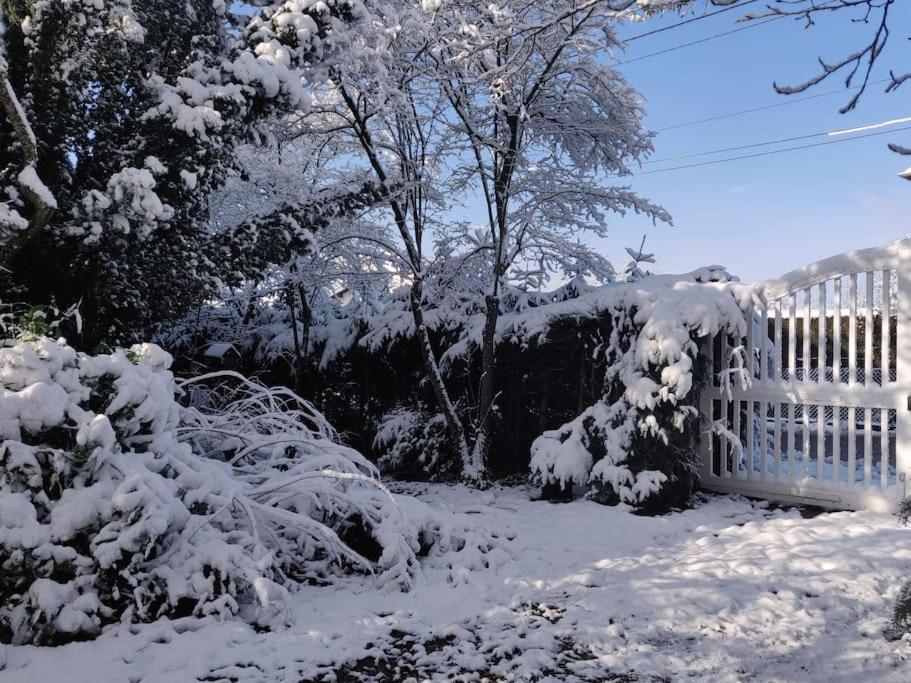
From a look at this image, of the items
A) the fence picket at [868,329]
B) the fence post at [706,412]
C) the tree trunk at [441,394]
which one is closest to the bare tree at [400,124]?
the tree trunk at [441,394]

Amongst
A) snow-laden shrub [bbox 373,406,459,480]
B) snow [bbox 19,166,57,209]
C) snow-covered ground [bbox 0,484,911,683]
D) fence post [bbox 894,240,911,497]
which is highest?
snow [bbox 19,166,57,209]

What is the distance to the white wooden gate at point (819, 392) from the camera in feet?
15.4

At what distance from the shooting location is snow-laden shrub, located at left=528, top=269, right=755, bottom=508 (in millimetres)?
4953

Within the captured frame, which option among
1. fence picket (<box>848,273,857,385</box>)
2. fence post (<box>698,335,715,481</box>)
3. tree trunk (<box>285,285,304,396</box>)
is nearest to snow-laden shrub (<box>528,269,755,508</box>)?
fence post (<box>698,335,715,481</box>)

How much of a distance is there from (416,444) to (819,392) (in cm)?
368

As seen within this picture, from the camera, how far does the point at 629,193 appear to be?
629cm

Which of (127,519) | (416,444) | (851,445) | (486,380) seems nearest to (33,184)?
(127,519)

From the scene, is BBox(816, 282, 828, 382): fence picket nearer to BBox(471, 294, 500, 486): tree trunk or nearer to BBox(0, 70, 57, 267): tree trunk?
BBox(471, 294, 500, 486): tree trunk

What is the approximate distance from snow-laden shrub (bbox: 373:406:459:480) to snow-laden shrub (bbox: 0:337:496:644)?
104 inches

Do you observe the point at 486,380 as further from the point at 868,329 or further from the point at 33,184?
the point at 33,184

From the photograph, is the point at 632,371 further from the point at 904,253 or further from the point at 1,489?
the point at 1,489

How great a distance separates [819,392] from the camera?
196 inches

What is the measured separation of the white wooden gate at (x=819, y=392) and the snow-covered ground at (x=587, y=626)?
738 mm

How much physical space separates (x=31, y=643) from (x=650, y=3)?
362cm
